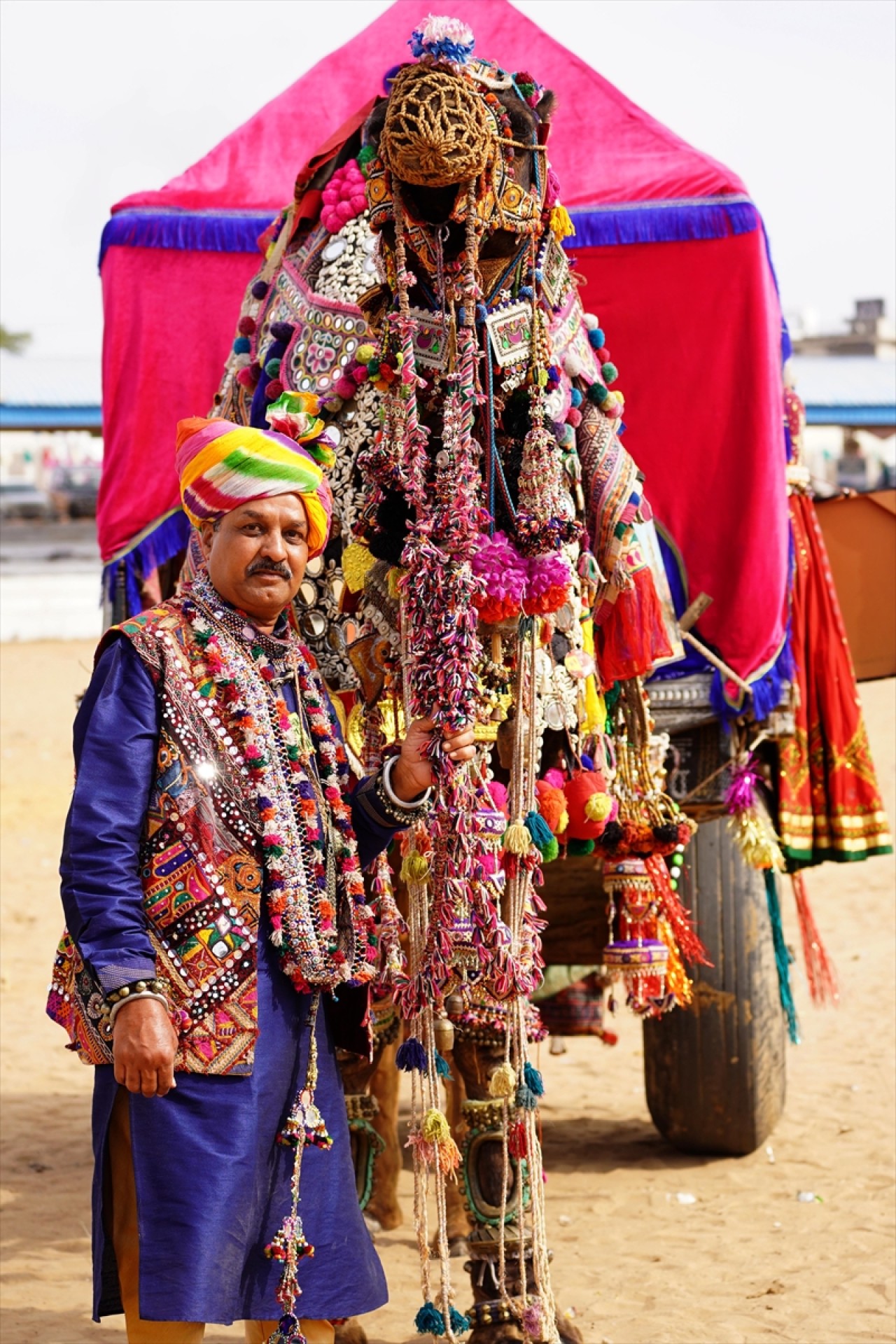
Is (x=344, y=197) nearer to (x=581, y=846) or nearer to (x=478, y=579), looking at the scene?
(x=478, y=579)

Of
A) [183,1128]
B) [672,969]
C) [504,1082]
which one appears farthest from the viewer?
[672,969]

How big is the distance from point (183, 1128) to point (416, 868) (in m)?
0.80

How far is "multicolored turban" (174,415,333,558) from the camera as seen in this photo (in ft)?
9.98

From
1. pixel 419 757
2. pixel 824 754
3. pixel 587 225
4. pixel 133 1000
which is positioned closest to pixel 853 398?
pixel 824 754

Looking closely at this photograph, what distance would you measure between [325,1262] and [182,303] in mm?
3056

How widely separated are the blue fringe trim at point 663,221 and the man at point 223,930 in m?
2.13

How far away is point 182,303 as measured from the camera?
5266 millimetres

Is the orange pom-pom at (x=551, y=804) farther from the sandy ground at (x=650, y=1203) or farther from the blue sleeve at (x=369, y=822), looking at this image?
the sandy ground at (x=650, y=1203)

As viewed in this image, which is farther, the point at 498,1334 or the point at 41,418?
the point at 41,418

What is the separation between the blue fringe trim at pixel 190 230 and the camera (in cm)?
520

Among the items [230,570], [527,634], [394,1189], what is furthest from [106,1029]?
[394,1189]

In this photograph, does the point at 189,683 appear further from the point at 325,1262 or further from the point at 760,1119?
the point at 760,1119

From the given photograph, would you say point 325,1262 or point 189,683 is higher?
point 189,683

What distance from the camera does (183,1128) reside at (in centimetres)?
285
